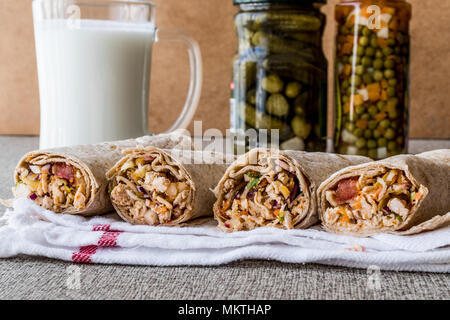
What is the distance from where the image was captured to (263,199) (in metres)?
1.06

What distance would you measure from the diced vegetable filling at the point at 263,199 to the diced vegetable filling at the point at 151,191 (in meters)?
0.08

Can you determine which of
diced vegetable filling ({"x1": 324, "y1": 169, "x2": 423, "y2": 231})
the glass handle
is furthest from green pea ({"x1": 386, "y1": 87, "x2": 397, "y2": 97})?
diced vegetable filling ({"x1": 324, "y1": 169, "x2": 423, "y2": 231})

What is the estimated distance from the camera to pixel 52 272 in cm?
92

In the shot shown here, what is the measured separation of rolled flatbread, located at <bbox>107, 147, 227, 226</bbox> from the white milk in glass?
0.49m

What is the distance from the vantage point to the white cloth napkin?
91cm

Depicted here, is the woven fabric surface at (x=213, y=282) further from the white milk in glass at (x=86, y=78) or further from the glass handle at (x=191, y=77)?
the glass handle at (x=191, y=77)

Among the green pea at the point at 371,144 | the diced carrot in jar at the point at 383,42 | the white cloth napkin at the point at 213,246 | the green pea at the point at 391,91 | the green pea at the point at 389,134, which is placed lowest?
the white cloth napkin at the point at 213,246

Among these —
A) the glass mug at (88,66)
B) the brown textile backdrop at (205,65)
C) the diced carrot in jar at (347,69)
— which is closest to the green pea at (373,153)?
the diced carrot in jar at (347,69)

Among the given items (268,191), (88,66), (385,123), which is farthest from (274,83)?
(268,191)

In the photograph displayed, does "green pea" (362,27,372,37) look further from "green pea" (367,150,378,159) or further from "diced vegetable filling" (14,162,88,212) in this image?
"diced vegetable filling" (14,162,88,212)

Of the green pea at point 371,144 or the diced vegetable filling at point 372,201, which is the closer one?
the diced vegetable filling at point 372,201

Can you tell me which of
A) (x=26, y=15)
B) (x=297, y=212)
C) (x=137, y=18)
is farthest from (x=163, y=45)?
(x=297, y=212)

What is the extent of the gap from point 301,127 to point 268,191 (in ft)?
1.92

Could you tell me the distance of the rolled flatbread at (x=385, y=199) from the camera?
0.98 meters
